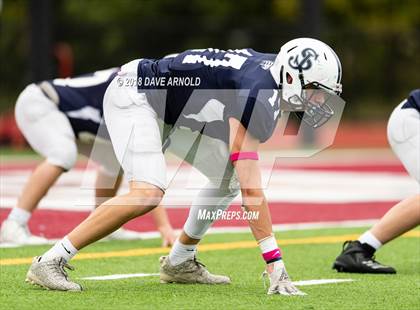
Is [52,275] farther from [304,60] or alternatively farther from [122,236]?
[122,236]

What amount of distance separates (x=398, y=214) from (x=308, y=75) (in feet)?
5.72

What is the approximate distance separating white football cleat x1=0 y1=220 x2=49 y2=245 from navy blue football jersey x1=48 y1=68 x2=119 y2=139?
871 millimetres

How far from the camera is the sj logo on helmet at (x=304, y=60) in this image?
6.22 meters

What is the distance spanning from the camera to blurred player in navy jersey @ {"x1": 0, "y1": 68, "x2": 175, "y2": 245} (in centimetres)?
877

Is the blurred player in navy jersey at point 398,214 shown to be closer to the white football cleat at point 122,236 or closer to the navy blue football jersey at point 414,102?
the navy blue football jersey at point 414,102

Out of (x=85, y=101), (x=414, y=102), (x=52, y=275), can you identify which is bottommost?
(x=52, y=275)

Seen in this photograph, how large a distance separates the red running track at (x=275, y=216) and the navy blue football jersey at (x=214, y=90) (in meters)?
2.79

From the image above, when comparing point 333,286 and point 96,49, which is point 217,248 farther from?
point 96,49

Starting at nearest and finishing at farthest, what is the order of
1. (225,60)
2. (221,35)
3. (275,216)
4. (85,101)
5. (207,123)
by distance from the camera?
(225,60), (207,123), (85,101), (275,216), (221,35)

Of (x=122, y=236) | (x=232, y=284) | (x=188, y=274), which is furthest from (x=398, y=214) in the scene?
(x=122, y=236)

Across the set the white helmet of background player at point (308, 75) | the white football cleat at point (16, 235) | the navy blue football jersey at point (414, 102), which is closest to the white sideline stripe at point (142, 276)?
the white helmet of background player at point (308, 75)

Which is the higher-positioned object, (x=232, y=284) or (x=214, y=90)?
(x=214, y=90)

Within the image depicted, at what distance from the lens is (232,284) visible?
273 inches

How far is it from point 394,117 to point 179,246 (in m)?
1.83
